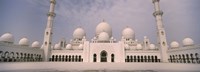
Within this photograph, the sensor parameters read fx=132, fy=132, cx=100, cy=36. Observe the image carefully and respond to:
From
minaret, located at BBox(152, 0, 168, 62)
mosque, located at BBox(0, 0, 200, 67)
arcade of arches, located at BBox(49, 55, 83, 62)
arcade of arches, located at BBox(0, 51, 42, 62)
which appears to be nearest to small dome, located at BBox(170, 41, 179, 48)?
mosque, located at BBox(0, 0, 200, 67)

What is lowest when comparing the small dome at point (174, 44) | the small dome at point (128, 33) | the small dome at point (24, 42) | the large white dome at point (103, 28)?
the small dome at point (174, 44)

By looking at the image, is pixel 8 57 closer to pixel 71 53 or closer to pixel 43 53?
pixel 43 53

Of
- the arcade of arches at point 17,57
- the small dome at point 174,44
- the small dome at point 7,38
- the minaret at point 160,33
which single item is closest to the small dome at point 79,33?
the arcade of arches at point 17,57

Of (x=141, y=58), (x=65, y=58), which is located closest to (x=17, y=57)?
(x=65, y=58)

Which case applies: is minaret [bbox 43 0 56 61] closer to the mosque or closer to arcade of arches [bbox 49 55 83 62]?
the mosque

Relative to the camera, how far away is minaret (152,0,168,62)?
965 inches

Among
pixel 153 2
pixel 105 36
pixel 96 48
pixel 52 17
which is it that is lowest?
pixel 96 48

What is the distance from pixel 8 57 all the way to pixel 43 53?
22.3ft

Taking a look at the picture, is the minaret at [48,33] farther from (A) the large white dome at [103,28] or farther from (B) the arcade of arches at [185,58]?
(B) the arcade of arches at [185,58]

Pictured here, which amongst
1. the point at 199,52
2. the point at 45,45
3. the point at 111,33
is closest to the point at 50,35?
the point at 45,45

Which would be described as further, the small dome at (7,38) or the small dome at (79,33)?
the small dome at (79,33)

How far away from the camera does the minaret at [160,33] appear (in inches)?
965

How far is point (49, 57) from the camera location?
27375 millimetres

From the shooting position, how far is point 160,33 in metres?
25.4
